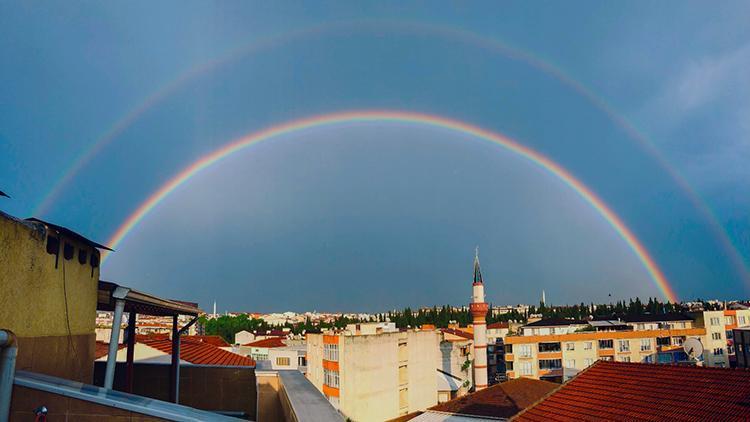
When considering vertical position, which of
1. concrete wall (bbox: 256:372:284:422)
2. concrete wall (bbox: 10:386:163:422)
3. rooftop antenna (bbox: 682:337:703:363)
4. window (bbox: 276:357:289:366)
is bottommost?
window (bbox: 276:357:289:366)

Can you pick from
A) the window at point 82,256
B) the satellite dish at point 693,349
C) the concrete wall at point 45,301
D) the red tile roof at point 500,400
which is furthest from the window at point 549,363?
the window at point 82,256

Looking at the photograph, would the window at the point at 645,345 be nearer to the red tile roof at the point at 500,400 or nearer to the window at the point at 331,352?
the red tile roof at the point at 500,400

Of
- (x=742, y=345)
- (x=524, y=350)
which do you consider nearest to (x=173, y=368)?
(x=742, y=345)

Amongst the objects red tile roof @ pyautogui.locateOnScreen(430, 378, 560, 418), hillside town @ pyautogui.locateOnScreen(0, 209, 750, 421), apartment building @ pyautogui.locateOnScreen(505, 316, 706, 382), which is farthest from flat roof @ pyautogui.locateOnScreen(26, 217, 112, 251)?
apartment building @ pyautogui.locateOnScreen(505, 316, 706, 382)

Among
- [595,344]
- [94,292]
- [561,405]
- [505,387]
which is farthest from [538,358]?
[94,292]

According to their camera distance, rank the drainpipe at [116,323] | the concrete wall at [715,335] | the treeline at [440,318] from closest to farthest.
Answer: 1. the drainpipe at [116,323]
2. the concrete wall at [715,335]
3. the treeline at [440,318]

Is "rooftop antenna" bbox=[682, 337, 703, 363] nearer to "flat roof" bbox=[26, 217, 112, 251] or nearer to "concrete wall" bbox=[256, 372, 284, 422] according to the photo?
"concrete wall" bbox=[256, 372, 284, 422]
